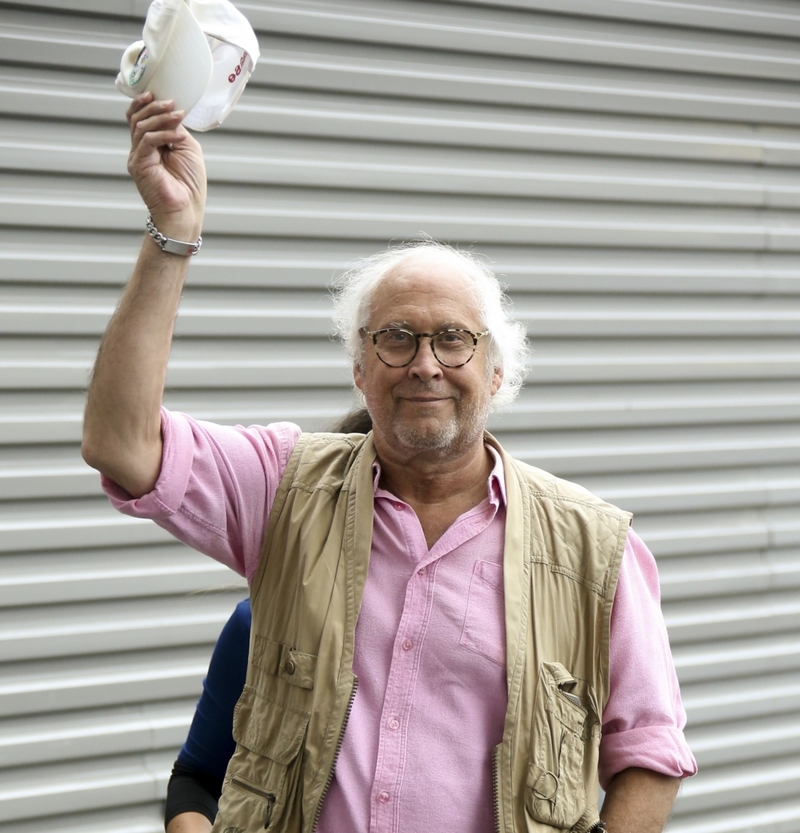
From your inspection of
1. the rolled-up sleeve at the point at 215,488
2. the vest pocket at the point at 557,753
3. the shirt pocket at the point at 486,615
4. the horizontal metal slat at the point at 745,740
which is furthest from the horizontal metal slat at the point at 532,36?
the horizontal metal slat at the point at 745,740

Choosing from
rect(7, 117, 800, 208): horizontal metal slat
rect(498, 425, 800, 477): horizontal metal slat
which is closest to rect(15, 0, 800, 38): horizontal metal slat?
rect(7, 117, 800, 208): horizontal metal slat

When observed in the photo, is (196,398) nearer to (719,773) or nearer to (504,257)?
(504,257)

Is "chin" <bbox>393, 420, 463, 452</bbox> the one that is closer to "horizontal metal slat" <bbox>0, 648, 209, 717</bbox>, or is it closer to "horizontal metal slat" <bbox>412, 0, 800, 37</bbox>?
"horizontal metal slat" <bbox>0, 648, 209, 717</bbox>

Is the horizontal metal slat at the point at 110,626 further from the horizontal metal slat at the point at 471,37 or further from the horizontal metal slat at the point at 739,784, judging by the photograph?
the horizontal metal slat at the point at 739,784

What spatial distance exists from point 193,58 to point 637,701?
5.02ft

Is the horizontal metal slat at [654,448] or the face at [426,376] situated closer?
the face at [426,376]

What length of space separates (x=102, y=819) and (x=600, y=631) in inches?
84.3

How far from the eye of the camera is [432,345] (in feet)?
7.48

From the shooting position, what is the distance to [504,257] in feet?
14.1

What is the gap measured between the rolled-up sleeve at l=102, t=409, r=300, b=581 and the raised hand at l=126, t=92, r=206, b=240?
0.39 metres

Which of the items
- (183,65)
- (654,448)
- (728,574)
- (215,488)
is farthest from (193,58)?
(728,574)

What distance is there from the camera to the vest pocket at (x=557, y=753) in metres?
2.12

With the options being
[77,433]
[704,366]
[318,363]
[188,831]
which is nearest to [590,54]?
[704,366]

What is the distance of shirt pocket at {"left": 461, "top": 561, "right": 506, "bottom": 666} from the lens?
217 cm
